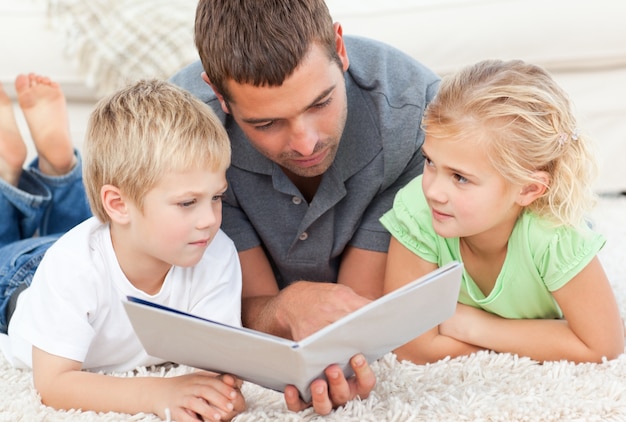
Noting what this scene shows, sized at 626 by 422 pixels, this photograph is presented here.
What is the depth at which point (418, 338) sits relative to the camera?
1394 mm

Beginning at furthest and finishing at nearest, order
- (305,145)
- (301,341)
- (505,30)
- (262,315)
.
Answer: (505,30) < (262,315) < (305,145) < (301,341)

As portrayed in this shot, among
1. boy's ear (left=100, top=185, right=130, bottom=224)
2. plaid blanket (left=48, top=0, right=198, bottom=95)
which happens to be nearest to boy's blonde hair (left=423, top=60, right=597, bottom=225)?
boy's ear (left=100, top=185, right=130, bottom=224)

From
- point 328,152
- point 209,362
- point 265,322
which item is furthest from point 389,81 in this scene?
point 209,362

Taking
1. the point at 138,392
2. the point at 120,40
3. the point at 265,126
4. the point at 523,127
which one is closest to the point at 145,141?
the point at 265,126

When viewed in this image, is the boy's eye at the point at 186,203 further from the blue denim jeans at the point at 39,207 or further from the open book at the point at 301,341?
the blue denim jeans at the point at 39,207

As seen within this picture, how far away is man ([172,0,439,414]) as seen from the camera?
1.33 metres

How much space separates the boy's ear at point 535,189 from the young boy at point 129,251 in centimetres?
48

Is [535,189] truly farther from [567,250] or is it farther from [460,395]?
[460,395]

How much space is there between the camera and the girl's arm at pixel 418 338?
1.40m

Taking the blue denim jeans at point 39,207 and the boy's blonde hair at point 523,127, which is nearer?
the boy's blonde hair at point 523,127

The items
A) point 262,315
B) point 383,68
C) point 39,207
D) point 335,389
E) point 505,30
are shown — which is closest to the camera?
point 335,389

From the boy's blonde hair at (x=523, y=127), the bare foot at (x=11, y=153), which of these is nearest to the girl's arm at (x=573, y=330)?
the boy's blonde hair at (x=523, y=127)

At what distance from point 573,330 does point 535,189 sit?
0.81ft

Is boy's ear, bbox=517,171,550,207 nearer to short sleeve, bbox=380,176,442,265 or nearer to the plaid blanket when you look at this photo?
short sleeve, bbox=380,176,442,265
